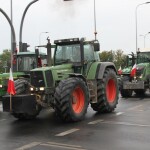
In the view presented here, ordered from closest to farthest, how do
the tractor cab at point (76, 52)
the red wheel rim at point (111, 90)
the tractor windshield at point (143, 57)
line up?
the tractor cab at point (76, 52)
the red wheel rim at point (111, 90)
the tractor windshield at point (143, 57)

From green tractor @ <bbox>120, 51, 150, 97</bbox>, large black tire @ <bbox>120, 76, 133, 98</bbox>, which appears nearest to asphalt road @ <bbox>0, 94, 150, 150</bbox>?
green tractor @ <bbox>120, 51, 150, 97</bbox>

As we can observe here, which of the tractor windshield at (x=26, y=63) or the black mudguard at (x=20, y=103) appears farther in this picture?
the tractor windshield at (x=26, y=63)

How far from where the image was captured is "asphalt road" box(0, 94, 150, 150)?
27.4 ft

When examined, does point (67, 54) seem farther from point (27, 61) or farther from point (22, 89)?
point (27, 61)

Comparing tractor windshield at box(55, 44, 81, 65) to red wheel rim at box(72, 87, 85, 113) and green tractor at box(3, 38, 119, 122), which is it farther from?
red wheel rim at box(72, 87, 85, 113)

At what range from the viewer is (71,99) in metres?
11.1

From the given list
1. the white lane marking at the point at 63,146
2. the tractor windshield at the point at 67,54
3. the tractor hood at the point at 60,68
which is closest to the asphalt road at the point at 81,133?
the white lane marking at the point at 63,146

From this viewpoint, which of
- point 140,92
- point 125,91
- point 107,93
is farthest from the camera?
point 140,92

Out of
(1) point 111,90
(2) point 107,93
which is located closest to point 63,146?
(2) point 107,93

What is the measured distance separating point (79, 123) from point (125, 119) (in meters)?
1.55

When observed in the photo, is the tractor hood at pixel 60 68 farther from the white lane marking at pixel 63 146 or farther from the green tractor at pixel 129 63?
the green tractor at pixel 129 63

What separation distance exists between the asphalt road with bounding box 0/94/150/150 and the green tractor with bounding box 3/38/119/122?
1.39ft

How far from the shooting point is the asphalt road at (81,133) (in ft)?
27.4

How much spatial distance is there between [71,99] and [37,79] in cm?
125
